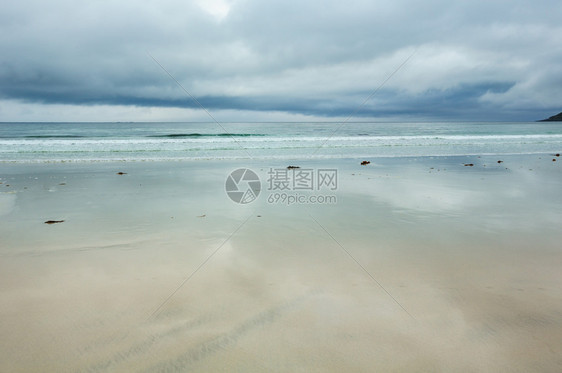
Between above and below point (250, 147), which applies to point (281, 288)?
below

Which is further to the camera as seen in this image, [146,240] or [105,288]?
[146,240]

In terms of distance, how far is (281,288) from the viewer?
232 centimetres

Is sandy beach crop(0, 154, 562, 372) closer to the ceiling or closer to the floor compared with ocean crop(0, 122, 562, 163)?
closer to the floor

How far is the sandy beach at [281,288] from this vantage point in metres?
1.68

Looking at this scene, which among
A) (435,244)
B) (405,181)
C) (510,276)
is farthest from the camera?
(405,181)

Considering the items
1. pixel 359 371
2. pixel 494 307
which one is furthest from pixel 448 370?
pixel 494 307

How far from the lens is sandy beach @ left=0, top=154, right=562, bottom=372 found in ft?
5.50

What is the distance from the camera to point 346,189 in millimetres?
6102

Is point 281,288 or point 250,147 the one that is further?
point 250,147

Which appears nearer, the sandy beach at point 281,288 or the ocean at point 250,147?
the sandy beach at point 281,288

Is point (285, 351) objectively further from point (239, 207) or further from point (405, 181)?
point (405, 181)

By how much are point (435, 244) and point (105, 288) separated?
278 cm

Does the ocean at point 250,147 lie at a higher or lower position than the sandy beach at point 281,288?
higher

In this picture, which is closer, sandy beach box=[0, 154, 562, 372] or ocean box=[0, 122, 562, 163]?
sandy beach box=[0, 154, 562, 372]
